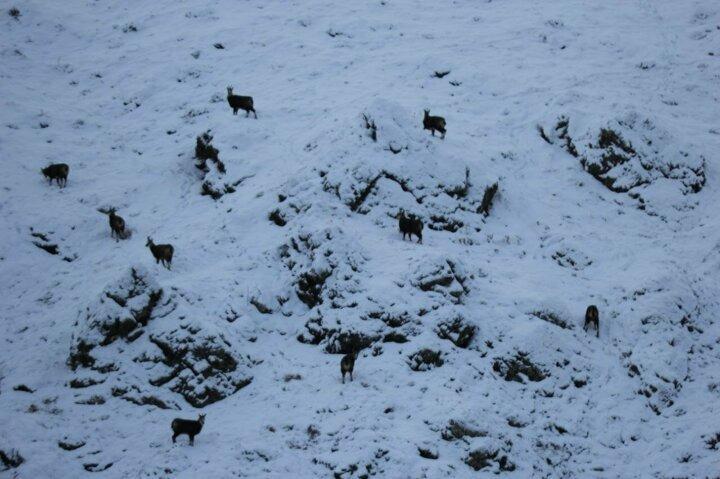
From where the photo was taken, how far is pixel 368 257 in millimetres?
18312

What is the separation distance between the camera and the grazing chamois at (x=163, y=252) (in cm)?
1851

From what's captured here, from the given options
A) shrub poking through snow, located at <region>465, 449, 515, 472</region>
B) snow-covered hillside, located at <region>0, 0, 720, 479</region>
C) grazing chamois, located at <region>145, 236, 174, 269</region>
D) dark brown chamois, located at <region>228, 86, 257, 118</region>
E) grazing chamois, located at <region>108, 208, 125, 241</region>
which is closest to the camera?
shrub poking through snow, located at <region>465, 449, 515, 472</region>

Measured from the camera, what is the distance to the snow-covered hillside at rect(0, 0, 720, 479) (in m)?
14.5

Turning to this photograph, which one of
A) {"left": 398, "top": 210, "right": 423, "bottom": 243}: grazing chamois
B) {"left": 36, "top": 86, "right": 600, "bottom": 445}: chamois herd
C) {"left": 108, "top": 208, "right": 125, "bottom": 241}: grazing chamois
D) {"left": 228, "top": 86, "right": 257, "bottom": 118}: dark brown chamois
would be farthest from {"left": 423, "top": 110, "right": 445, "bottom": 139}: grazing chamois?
{"left": 108, "top": 208, "right": 125, "bottom": 241}: grazing chamois

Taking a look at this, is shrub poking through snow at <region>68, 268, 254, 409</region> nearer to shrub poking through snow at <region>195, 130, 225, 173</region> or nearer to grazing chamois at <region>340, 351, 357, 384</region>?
grazing chamois at <region>340, 351, 357, 384</region>

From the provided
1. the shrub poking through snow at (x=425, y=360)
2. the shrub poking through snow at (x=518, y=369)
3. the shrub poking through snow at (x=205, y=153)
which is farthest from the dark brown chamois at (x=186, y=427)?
the shrub poking through snow at (x=205, y=153)

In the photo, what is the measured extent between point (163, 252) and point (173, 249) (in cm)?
54

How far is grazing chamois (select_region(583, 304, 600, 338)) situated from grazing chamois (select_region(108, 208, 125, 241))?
1546 cm

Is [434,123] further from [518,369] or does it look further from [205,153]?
[518,369]

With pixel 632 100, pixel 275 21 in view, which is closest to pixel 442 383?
pixel 632 100

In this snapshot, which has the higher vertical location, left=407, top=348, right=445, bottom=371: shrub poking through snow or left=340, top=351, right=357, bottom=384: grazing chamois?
left=340, top=351, right=357, bottom=384: grazing chamois

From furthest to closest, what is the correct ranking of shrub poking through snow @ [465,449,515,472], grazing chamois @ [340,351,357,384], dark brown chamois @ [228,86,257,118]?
dark brown chamois @ [228,86,257,118] < grazing chamois @ [340,351,357,384] < shrub poking through snow @ [465,449,515,472]

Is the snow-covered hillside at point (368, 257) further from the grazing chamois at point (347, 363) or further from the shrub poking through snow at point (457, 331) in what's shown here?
the grazing chamois at point (347, 363)

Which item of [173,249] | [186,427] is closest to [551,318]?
[186,427]
